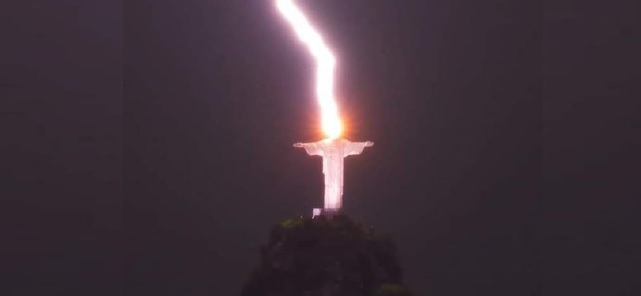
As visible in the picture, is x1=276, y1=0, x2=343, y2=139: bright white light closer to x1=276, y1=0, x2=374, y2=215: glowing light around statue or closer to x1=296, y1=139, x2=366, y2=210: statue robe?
x1=276, y1=0, x2=374, y2=215: glowing light around statue

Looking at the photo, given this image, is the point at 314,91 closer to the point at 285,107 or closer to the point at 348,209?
the point at 285,107

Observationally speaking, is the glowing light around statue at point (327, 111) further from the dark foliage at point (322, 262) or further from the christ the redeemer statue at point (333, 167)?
the dark foliage at point (322, 262)

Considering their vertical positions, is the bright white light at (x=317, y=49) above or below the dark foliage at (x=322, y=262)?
above

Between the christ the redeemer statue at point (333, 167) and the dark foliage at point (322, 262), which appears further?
the christ the redeemer statue at point (333, 167)

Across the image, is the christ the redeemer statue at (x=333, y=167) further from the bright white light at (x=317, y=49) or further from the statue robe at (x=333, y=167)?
the bright white light at (x=317, y=49)

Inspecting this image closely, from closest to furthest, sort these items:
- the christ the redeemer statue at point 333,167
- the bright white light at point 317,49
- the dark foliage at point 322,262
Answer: the dark foliage at point 322,262
the christ the redeemer statue at point 333,167
the bright white light at point 317,49

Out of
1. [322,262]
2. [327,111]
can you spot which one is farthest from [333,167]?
[327,111]

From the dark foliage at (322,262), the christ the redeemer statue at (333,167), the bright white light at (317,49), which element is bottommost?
the dark foliage at (322,262)

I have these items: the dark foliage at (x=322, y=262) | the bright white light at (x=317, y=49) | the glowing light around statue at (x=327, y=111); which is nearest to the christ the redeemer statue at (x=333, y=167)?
the glowing light around statue at (x=327, y=111)

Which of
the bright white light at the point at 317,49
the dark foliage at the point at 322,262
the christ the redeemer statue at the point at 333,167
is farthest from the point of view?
the bright white light at the point at 317,49
